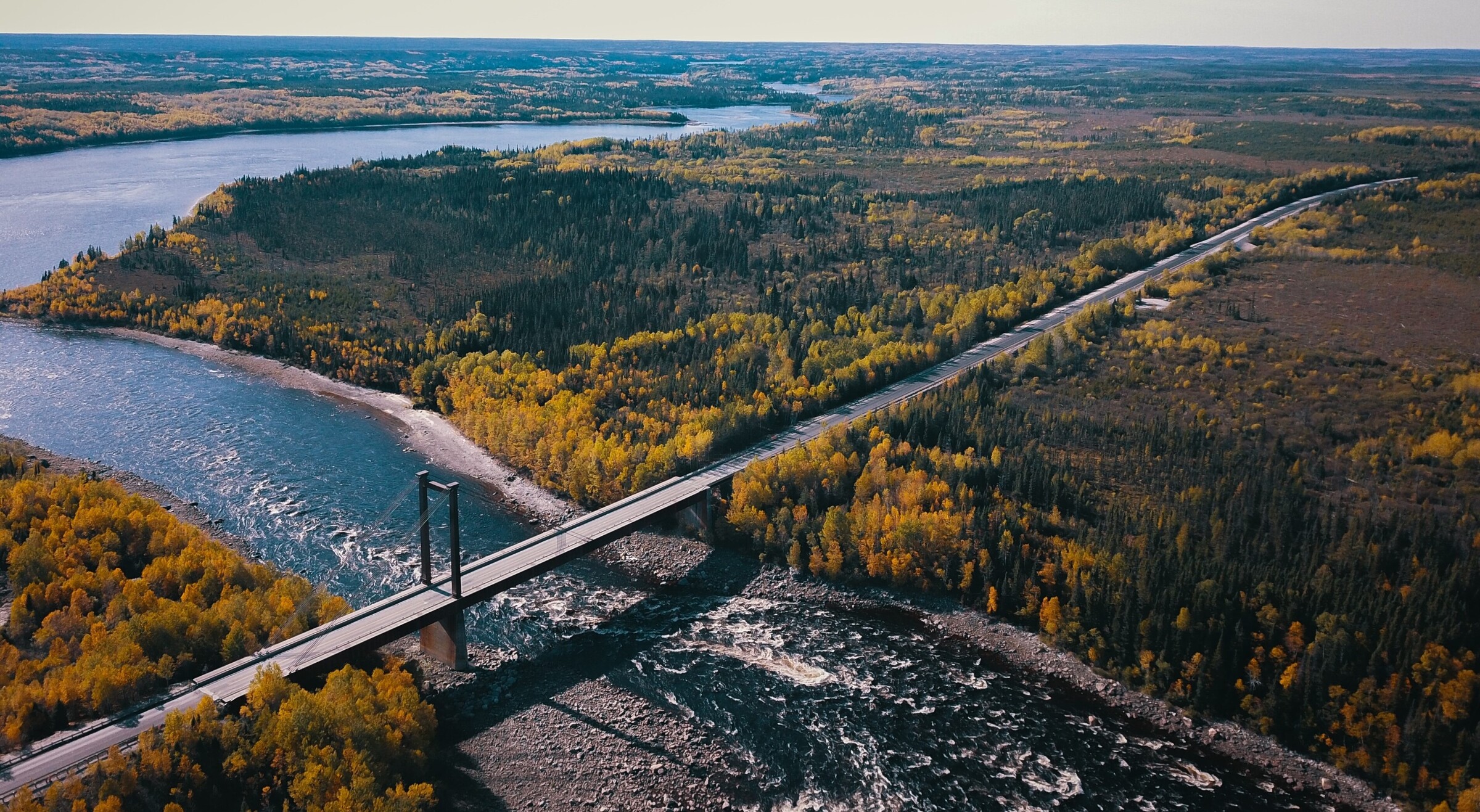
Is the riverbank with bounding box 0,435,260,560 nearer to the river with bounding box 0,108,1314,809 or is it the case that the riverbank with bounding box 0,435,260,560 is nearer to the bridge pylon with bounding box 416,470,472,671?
the river with bounding box 0,108,1314,809

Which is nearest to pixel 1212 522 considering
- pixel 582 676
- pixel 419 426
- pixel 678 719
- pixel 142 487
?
pixel 678 719

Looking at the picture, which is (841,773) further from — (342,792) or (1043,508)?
(1043,508)

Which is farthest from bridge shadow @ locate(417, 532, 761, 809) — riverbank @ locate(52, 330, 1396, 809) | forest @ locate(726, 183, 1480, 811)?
forest @ locate(726, 183, 1480, 811)

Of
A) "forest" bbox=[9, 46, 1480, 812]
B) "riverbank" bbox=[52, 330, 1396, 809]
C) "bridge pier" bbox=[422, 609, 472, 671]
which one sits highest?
"forest" bbox=[9, 46, 1480, 812]

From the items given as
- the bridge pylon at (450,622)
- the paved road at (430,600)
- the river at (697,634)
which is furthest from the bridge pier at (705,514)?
the bridge pylon at (450,622)

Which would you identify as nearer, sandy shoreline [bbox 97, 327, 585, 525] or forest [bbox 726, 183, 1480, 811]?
forest [bbox 726, 183, 1480, 811]

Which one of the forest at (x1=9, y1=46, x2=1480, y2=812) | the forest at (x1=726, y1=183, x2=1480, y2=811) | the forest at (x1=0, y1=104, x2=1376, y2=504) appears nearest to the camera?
the forest at (x1=726, y1=183, x2=1480, y2=811)

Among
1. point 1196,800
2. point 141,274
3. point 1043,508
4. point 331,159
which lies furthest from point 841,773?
point 331,159

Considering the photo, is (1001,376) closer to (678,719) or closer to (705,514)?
(705,514)
